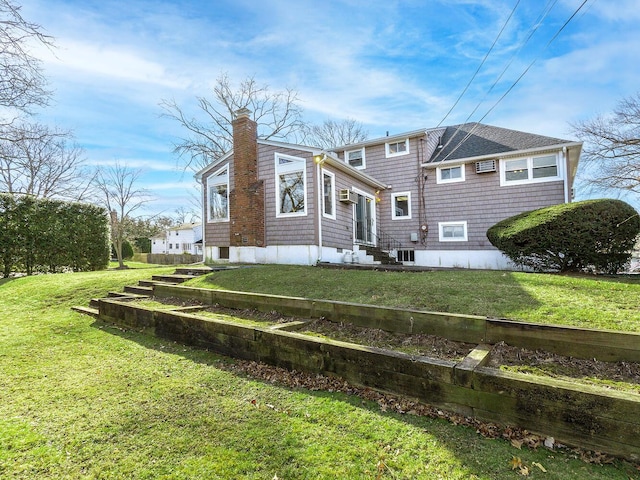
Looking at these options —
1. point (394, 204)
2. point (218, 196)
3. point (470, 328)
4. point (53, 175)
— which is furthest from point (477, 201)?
point (53, 175)

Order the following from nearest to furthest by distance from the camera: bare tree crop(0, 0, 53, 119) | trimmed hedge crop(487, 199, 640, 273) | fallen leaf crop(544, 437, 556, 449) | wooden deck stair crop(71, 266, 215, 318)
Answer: fallen leaf crop(544, 437, 556, 449)
bare tree crop(0, 0, 53, 119)
wooden deck stair crop(71, 266, 215, 318)
trimmed hedge crop(487, 199, 640, 273)

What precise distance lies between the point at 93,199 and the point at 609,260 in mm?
30511

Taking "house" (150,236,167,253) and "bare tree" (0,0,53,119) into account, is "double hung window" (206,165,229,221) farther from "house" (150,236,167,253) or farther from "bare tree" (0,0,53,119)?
"house" (150,236,167,253)

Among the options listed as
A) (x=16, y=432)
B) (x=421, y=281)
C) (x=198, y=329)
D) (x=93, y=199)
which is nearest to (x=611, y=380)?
(x=421, y=281)

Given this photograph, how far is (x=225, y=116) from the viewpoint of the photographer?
72.3 ft

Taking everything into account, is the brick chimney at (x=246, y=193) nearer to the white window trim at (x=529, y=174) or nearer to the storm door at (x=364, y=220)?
the storm door at (x=364, y=220)

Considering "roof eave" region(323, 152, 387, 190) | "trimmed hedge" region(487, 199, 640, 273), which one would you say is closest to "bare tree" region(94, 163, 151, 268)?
"roof eave" region(323, 152, 387, 190)

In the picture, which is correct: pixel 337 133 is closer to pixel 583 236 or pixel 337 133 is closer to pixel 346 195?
pixel 346 195

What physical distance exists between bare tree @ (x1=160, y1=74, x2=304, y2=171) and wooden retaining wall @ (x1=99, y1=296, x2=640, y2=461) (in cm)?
2019

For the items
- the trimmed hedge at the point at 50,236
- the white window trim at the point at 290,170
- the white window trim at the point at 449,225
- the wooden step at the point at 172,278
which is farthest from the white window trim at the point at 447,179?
the trimmed hedge at the point at 50,236

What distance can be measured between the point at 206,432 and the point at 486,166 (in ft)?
44.5

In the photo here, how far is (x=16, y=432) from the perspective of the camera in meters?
2.45

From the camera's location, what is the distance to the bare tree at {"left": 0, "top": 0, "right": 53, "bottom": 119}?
20.0ft

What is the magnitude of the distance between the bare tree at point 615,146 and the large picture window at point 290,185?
1111 cm
